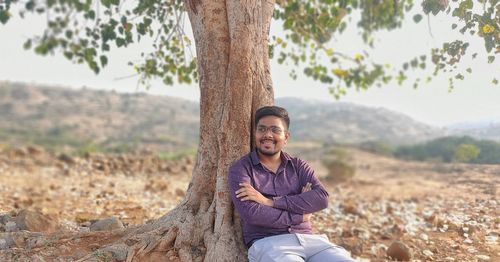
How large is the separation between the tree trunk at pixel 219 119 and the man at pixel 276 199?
1.30 ft

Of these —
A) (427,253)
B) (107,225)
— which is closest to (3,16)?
(107,225)

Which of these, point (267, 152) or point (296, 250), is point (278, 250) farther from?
point (267, 152)

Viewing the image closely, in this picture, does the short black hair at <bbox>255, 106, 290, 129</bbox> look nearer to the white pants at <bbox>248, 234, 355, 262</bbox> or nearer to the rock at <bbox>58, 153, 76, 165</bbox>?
the white pants at <bbox>248, 234, 355, 262</bbox>

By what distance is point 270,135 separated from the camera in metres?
3.82

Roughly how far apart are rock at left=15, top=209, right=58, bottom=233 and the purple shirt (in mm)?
2589

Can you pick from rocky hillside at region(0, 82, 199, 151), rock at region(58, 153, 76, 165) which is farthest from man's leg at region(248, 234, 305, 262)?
rocky hillside at region(0, 82, 199, 151)

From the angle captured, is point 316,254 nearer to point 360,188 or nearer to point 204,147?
Answer: point 204,147

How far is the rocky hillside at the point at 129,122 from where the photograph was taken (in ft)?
154

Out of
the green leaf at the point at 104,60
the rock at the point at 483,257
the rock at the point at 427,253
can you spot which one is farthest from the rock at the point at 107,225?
the rock at the point at 483,257

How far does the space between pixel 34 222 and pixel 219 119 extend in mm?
2422

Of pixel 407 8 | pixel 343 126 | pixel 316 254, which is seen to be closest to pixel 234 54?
pixel 316 254

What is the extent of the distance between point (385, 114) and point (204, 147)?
80078mm

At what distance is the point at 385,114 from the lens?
81625 millimetres

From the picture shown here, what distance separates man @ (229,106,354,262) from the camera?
141 inches
